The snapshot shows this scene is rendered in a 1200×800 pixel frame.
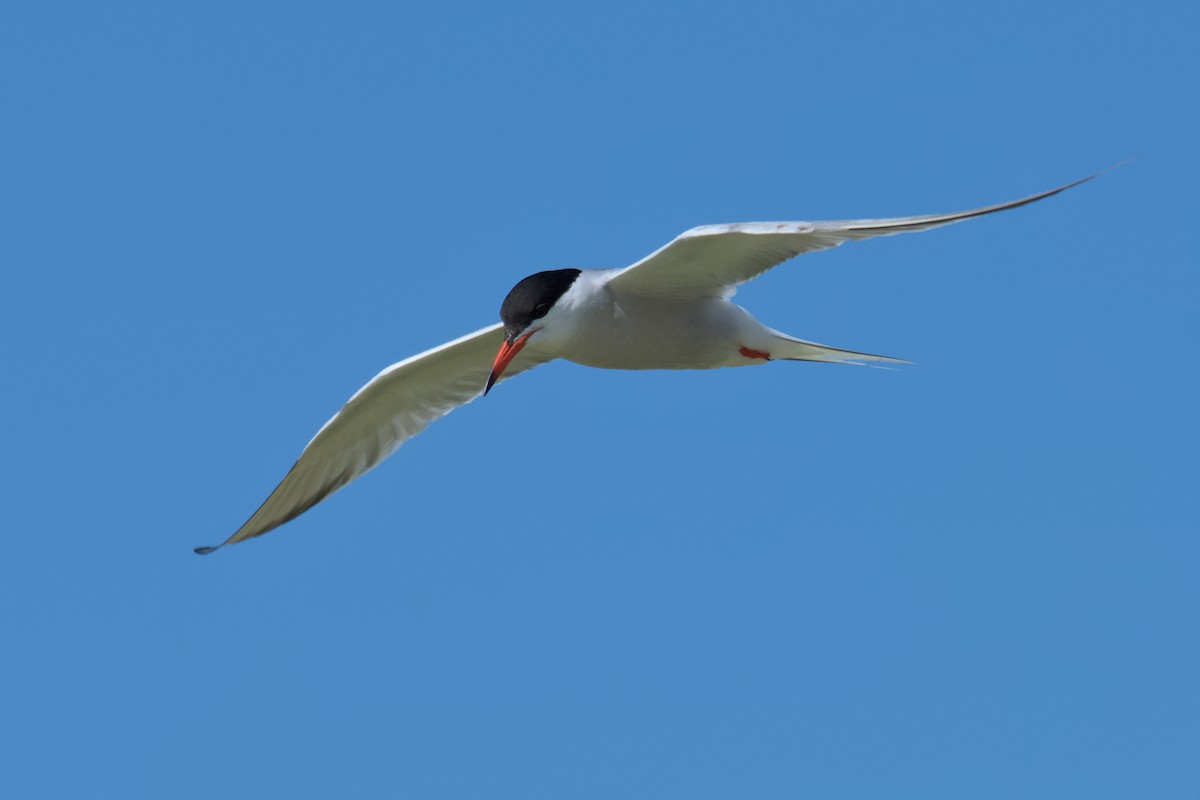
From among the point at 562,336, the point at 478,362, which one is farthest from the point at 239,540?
the point at 562,336

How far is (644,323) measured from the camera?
8.48 metres

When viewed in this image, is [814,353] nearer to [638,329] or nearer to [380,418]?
[638,329]

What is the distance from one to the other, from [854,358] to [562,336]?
1976mm

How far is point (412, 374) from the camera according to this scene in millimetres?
9914

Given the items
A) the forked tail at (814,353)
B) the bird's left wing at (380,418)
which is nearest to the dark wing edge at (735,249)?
the forked tail at (814,353)

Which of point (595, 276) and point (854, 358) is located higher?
point (595, 276)

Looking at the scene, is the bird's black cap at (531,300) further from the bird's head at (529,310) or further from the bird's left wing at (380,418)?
the bird's left wing at (380,418)

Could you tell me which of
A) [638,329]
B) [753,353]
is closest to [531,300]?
[638,329]

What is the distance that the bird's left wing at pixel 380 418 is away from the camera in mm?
9789

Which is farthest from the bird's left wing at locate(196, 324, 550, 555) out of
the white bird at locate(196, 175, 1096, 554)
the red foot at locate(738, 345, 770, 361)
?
the red foot at locate(738, 345, 770, 361)

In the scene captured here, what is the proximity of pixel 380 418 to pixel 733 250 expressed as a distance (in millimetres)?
3300

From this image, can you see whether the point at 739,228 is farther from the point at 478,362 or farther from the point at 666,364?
the point at 478,362

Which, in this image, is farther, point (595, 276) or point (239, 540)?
point (239, 540)

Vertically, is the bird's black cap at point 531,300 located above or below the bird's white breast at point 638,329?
above
